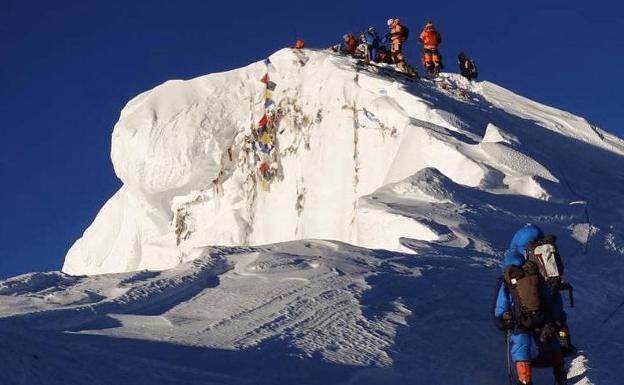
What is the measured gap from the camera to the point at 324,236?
19.9 meters

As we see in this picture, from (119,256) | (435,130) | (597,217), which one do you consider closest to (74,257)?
(119,256)

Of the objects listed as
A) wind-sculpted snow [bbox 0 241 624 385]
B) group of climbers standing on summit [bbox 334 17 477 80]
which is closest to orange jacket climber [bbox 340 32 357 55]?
group of climbers standing on summit [bbox 334 17 477 80]

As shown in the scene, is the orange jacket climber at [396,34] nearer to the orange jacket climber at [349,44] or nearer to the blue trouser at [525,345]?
the orange jacket climber at [349,44]

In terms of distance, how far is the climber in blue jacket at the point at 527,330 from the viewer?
648 centimetres

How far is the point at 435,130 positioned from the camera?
16.7 metres

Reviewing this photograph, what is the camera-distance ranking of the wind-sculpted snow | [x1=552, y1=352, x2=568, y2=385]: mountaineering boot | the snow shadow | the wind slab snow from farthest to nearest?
[x1=552, y1=352, x2=568, y2=385]: mountaineering boot
the wind slab snow
the wind-sculpted snow
the snow shadow

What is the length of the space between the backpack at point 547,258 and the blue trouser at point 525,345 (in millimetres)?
659

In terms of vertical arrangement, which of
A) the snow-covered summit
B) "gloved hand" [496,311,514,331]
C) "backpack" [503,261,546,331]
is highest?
the snow-covered summit

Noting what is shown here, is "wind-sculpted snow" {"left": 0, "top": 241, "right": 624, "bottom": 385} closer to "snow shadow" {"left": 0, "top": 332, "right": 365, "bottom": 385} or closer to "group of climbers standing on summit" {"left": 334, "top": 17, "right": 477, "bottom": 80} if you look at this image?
"snow shadow" {"left": 0, "top": 332, "right": 365, "bottom": 385}

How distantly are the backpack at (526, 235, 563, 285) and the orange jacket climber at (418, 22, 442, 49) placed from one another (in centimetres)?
1517

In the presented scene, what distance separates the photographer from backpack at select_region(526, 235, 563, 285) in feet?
23.6

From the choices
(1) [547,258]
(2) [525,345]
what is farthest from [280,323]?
(1) [547,258]

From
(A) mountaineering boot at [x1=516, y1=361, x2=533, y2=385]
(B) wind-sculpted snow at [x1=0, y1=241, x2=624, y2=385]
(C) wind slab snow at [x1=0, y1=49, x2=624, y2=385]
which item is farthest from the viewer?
(A) mountaineering boot at [x1=516, y1=361, x2=533, y2=385]

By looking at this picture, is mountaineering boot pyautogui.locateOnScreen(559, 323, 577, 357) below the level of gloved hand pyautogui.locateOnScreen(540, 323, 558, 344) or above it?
below
